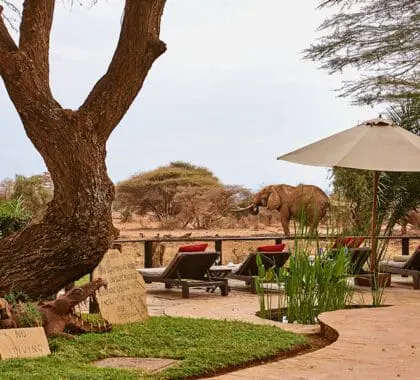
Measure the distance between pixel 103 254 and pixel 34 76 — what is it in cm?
178

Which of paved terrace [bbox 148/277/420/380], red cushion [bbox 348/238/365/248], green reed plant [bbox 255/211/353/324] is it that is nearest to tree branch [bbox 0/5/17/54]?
paved terrace [bbox 148/277/420/380]

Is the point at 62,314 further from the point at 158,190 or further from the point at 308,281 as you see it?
the point at 158,190

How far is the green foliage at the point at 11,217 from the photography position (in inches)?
388

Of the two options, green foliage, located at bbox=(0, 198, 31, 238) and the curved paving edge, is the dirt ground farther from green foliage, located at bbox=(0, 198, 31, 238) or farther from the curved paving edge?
the curved paving edge

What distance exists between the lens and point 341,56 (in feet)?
72.8

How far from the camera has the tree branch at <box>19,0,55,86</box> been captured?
8461mm

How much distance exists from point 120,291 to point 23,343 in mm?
1926

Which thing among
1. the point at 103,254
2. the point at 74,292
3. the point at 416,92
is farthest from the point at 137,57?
the point at 416,92

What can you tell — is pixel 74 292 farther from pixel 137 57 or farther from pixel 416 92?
pixel 416 92

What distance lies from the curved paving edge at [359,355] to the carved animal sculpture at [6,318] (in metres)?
1.94

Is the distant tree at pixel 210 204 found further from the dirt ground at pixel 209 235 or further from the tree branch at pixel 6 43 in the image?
the tree branch at pixel 6 43

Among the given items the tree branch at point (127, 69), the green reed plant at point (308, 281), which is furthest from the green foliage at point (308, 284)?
the tree branch at point (127, 69)

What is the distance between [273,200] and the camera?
2258cm

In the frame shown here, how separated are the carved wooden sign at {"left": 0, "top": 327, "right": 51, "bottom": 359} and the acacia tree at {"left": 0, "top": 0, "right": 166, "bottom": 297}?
1627 millimetres
